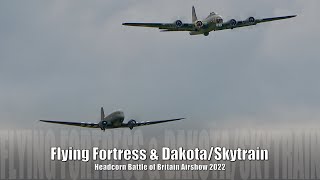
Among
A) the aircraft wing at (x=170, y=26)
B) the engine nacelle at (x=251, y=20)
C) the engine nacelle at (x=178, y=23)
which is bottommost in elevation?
the aircraft wing at (x=170, y=26)

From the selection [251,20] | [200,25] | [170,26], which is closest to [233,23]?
[251,20]

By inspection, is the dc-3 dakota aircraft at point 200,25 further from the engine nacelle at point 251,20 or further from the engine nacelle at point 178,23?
the engine nacelle at point 251,20

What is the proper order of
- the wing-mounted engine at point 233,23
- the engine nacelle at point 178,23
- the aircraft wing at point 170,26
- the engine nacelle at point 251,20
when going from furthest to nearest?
1. the engine nacelle at point 251,20
2. the wing-mounted engine at point 233,23
3. the aircraft wing at point 170,26
4. the engine nacelle at point 178,23

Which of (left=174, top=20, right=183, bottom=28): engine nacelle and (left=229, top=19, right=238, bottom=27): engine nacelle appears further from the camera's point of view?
(left=229, top=19, right=238, bottom=27): engine nacelle

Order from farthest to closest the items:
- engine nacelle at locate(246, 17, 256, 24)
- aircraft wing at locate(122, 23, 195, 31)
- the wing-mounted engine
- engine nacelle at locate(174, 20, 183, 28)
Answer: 1. engine nacelle at locate(246, 17, 256, 24)
2. the wing-mounted engine
3. aircraft wing at locate(122, 23, 195, 31)
4. engine nacelle at locate(174, 20, 183, 28)

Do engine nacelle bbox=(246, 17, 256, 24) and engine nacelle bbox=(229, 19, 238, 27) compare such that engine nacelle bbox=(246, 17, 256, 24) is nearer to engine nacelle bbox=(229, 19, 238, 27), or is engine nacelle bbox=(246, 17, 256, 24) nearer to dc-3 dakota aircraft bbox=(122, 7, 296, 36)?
engine nacelle bbox=(229, 19, 238, 27)

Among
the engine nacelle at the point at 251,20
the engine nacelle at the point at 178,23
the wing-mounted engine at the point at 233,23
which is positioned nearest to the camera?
the engine nacelle at the point at 178,23

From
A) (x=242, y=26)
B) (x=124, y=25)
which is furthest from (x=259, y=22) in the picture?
(x=124, y=25)

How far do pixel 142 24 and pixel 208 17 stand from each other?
14.7 meters

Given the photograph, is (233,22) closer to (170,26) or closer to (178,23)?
(178,23)

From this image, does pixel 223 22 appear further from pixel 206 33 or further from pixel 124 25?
pixel 124 25

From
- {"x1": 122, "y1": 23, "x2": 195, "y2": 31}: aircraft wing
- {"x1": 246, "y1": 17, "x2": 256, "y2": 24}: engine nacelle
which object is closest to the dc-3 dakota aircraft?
{"x1": 122, "y1": 23, "x2": 195, "y2": 31}: aircraft wing

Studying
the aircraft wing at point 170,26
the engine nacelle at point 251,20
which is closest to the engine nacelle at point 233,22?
the engine nacelle at point 251,20

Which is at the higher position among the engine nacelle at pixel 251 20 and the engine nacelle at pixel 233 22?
the engine nacelle at pixel 251 20
